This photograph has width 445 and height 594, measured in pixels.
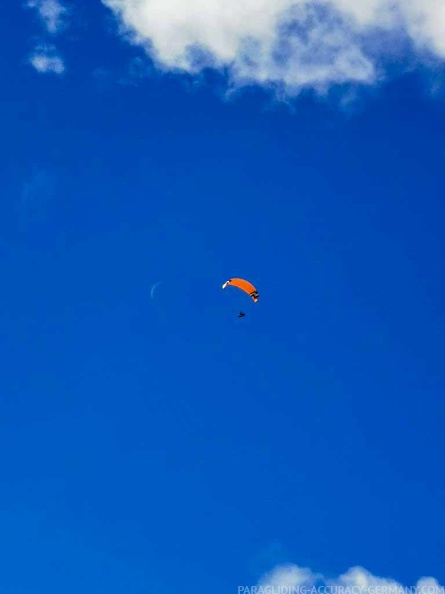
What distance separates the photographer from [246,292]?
16950cm
